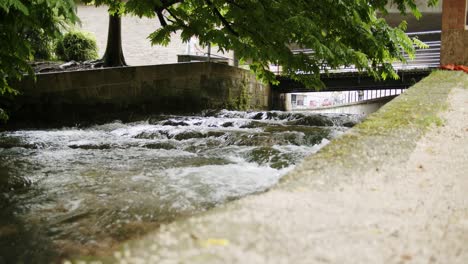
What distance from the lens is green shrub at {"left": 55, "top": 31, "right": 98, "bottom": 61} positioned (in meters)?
16.5

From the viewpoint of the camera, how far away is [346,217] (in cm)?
166

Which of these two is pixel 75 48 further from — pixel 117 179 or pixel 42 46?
pixel 117 179

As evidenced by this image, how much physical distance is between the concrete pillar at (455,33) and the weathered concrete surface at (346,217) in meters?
7.43

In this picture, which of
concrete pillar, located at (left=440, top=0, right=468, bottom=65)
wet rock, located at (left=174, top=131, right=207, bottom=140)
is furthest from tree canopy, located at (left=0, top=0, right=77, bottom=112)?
concrete pillar, located at (left=440, top=0, right=468, bottom=65)

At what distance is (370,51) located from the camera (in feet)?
21.5

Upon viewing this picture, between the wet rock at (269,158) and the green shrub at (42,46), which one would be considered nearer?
the wet rock at (269,158)

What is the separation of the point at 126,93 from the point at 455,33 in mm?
7556

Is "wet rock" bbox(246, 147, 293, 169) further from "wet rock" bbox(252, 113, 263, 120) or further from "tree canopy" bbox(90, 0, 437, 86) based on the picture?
"wet rock" bbox(252, 113, 263, 120)

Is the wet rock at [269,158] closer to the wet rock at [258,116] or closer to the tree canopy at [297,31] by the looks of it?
the tree canopy at [297,31]

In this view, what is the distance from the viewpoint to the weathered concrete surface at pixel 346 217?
1.33 meters

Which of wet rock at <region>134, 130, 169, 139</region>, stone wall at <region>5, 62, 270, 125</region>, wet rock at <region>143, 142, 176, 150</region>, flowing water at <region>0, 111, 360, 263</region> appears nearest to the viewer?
flowing water at <region>0, 111, 360, 263</region>

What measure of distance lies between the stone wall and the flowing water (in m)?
1.74

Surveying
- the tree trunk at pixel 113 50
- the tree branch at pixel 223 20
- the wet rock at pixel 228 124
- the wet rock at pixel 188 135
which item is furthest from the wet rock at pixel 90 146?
the tree trunk at pixel 113 50

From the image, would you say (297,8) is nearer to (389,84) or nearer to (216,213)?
(216,213)
